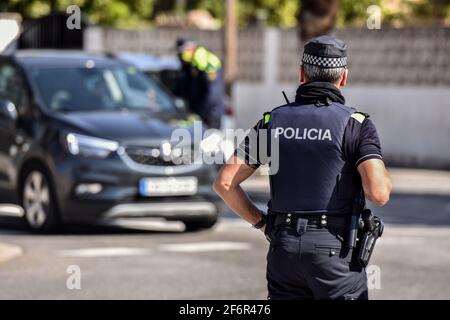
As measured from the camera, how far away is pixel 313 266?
564 centimetres

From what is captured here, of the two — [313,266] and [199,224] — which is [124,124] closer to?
[199,224]

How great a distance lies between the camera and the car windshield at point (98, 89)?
45.3 feet

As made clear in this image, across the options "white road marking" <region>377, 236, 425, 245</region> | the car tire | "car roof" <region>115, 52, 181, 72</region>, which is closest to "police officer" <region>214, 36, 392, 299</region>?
"white road marking" <region>377, 236, 425, 245</region>

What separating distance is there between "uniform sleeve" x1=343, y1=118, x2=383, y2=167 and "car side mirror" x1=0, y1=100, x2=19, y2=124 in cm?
837

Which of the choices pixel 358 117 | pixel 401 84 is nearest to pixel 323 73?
pixel 358 117

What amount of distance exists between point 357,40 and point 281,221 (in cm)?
1822

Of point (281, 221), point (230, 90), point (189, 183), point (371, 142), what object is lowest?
point (230, 90)

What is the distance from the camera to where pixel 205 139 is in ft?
44.0

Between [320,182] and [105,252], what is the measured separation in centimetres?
644

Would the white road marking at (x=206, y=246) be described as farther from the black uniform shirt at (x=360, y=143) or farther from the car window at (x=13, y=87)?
the black uniform shirt at (x=360, y=143)

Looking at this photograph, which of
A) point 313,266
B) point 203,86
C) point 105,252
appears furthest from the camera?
point 203,86

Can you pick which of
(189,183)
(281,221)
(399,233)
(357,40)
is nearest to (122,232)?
(189,183)

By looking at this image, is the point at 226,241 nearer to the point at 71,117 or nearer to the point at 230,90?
the point at 71,117
